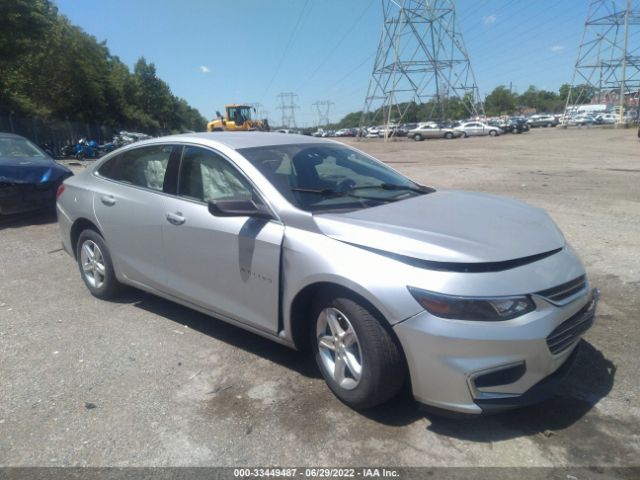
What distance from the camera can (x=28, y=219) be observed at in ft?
30.5

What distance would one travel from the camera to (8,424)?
3.21 metres

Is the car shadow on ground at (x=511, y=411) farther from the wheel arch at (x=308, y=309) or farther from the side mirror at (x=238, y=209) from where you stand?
the side mirror at (x=238, y=209)

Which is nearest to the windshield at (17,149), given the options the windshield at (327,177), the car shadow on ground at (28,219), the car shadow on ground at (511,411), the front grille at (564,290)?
the car shadow on ground at (28,219)

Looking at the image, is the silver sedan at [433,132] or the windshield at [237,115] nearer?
the windshield at [237,115]

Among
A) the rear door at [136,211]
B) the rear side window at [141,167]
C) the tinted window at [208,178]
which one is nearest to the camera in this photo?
the tinted window at [208,178]

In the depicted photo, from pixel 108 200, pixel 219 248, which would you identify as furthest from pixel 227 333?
pixel 108 200

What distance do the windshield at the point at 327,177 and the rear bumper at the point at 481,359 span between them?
118cm

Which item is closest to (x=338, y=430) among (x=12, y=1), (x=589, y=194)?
(x=589, y=194)

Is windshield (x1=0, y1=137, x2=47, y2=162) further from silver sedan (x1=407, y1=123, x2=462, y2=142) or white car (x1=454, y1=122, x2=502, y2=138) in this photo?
white car (x1=454, y1=122, x2=502, y2=138)

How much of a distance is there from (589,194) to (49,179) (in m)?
10.5

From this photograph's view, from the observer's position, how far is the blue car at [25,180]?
832 centimetres

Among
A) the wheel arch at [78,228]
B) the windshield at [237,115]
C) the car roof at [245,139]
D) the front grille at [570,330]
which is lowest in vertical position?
the front grille at [570,330]

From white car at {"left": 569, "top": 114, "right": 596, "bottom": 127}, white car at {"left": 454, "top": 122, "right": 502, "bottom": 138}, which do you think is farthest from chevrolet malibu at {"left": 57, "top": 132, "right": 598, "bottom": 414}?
white car at {"left": 569, "top": 114, "right": 596, "bottom": 127}

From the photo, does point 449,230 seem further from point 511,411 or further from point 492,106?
point 492,106
